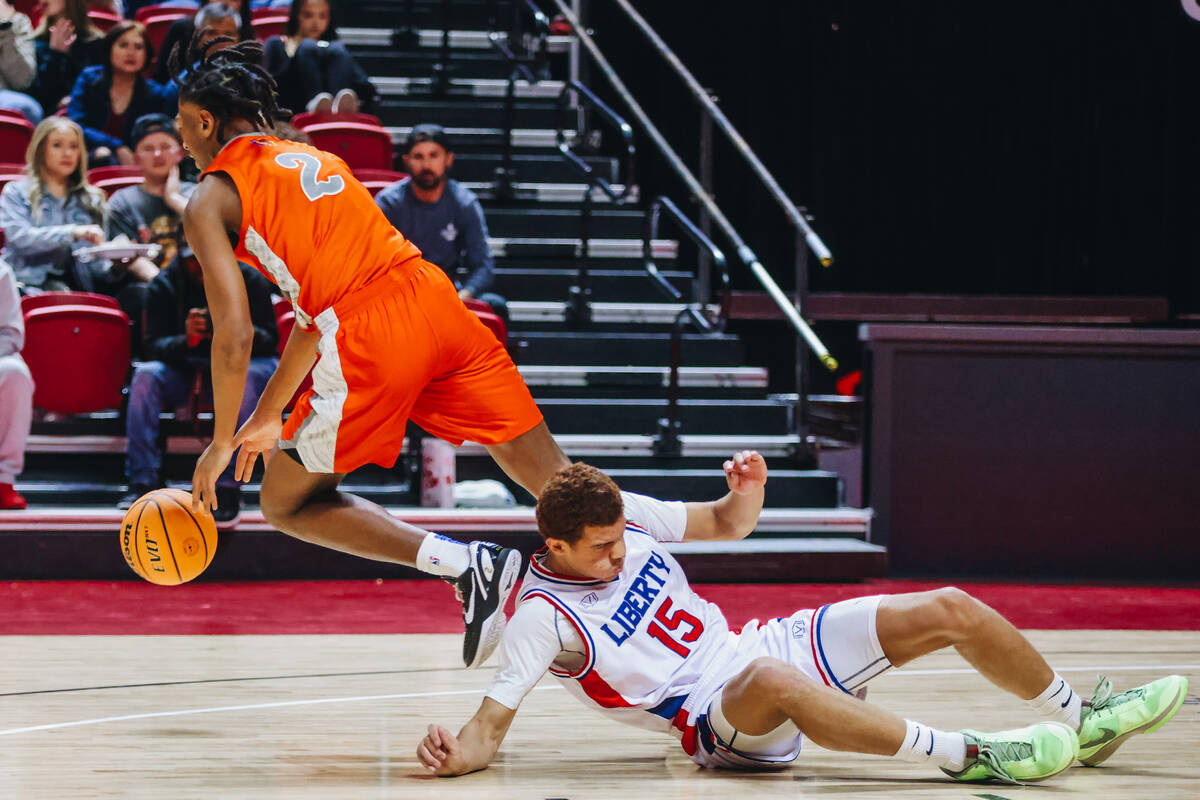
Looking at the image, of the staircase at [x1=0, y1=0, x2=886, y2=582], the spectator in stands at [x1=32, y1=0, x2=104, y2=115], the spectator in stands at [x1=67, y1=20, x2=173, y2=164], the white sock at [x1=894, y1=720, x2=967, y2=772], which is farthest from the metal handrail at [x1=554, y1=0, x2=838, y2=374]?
the white sock at [x1=894, y1=720, x2=967, y2=772]

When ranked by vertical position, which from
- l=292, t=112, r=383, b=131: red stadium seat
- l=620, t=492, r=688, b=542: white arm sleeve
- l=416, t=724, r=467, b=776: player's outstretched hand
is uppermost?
l=292, t=112, r=383, b=131: red stadium seat

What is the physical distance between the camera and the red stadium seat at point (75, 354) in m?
6.11

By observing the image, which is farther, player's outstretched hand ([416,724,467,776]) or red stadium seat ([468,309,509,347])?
red stadium seat ([468,309,509,347])

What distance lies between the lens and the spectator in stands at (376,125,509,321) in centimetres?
689

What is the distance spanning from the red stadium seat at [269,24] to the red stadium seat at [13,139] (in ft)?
6.41

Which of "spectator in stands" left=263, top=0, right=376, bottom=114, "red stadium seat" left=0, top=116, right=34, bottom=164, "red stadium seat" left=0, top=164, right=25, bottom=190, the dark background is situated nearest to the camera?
"red stadium seat" left=0, top=164, right=25, bottom=190

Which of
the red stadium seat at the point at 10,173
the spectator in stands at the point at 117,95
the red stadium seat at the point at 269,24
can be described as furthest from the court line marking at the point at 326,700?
the red stadium seat at the point at 269,24

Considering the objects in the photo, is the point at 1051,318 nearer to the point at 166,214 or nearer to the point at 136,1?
the point at 166,214

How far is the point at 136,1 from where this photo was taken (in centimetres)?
1000

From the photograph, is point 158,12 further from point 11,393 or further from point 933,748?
point 933,748

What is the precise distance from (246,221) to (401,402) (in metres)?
0.55

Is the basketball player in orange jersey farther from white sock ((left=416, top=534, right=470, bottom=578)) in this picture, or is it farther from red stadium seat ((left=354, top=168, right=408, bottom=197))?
red stadium seat ((left=354, top=168, right=408, bottom=197))

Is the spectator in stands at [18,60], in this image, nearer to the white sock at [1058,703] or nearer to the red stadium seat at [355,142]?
the red stadium seat at [355,142]

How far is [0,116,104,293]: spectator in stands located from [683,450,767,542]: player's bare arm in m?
4.34
